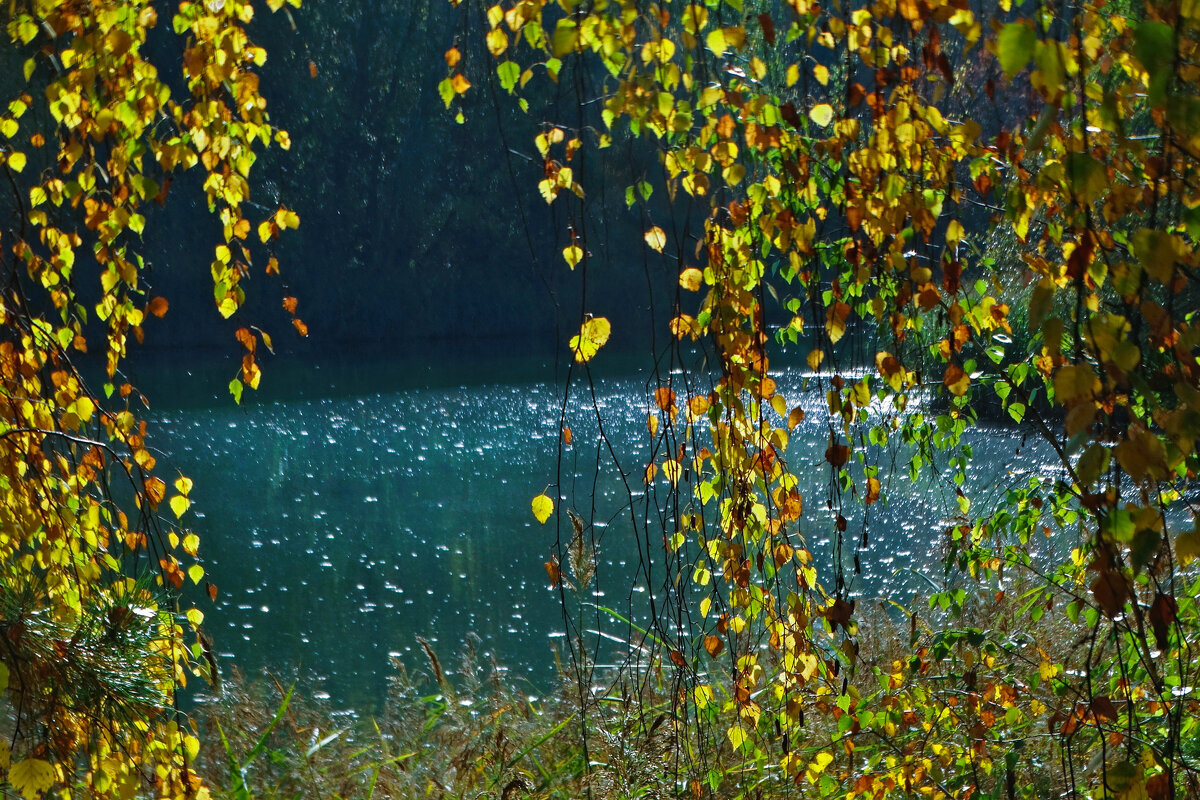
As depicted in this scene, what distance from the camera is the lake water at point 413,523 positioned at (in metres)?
4.78

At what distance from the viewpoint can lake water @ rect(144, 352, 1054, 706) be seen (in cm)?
478

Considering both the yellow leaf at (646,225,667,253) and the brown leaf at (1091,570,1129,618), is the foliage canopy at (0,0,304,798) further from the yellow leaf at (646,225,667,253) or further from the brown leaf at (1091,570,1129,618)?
the brown leaf at (1091,570,1129,618)

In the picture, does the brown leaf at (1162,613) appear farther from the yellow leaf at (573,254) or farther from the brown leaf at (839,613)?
the yellow leaf at (573,254)

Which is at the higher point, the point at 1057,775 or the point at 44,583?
the point at 44,583

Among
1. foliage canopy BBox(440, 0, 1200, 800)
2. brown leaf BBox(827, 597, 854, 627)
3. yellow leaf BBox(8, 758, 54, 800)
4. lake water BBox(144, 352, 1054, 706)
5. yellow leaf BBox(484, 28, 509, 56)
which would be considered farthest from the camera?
lake water BBox(144, 352, 1054, 706)

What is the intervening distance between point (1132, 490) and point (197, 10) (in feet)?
15.3

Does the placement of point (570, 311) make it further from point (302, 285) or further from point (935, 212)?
point (935, 212)

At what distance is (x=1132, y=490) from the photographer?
5.03 metres

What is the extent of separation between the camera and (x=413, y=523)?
657 cm

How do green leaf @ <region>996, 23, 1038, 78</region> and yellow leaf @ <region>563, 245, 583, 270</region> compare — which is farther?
yellow leaf @ <region>563, 245, 583, 270</region>

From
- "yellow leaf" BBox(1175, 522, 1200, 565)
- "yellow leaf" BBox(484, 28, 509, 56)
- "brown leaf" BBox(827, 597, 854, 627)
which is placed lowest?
"brown leaf" BBox(827, 597, 854, 627)

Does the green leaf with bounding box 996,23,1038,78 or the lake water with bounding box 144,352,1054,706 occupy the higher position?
the green leaf with bounding box 996,23,1038,78

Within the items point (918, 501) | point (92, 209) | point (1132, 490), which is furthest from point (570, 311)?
point (92, 209)

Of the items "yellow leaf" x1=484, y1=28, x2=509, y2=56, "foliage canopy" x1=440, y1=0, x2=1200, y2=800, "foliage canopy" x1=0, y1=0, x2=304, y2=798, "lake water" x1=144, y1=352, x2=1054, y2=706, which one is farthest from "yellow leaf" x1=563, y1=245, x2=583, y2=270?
"lake water" x1=144, y1=352, x2=1054, y2=706
